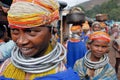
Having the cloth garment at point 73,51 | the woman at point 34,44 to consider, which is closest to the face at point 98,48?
the cloth garment at point 73,51

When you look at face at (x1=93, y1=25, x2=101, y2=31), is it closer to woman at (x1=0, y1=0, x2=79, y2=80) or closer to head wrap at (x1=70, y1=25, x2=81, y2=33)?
head wrap at (x1=70, y1=25, x2=81, y2=33)

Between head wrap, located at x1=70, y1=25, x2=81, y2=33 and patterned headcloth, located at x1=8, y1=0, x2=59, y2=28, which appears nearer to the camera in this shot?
patterned headcloth, located at x1=8, y1=0, x2=59, y2=28

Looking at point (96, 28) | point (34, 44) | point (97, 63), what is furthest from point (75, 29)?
point (34, 44)

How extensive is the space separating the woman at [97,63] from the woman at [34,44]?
216cm

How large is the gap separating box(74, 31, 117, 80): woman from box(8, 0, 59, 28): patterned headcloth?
2.28 m

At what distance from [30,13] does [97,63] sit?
8.19 feet

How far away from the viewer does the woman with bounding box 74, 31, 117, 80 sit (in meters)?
4.27

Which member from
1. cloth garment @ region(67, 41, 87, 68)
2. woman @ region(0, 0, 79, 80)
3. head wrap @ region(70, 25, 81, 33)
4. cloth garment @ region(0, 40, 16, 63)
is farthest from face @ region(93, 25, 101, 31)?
woman @ region(0, 0, 79, 80)

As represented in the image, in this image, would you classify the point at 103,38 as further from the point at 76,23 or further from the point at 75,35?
the point at 76,23

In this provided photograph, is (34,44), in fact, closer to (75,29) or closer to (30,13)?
(30,13)

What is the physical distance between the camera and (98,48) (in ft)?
15.1

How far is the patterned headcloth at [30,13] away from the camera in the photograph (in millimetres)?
2016

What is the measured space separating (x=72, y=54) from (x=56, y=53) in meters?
3.10

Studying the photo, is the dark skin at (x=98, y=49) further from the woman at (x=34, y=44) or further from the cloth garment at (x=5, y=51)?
the woman at (x=34, y=44)
